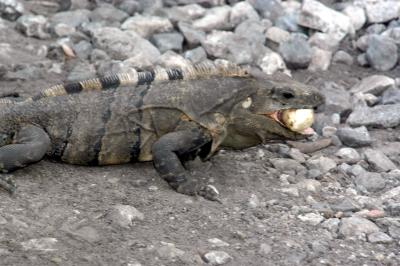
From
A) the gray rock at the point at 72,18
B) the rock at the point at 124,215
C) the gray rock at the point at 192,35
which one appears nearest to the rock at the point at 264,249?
the rock at the point at 124,215

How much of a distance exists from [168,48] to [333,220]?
366 cm

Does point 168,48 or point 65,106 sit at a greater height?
point 65,106

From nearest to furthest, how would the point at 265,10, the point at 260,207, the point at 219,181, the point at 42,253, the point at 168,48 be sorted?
the point at 42,253
the point at 260,207
the point at 219,181
the point at 168,48
the point at 265,10

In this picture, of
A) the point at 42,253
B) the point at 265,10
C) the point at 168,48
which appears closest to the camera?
the point at 42,253

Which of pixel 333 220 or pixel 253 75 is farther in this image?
pixel 253 75

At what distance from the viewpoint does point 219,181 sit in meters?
6.29

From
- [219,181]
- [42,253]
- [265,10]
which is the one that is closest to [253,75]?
[219,181]

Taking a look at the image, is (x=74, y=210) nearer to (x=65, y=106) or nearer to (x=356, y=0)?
(x=65, y=106)

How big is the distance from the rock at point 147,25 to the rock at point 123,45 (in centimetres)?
26

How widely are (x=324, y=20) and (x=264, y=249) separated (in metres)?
4.89

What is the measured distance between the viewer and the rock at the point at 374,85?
837 centimetres

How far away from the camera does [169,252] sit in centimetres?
504

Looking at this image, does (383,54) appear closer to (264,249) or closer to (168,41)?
(168,41)

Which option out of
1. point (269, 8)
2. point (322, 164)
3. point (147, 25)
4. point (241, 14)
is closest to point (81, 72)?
point (147, 25)
